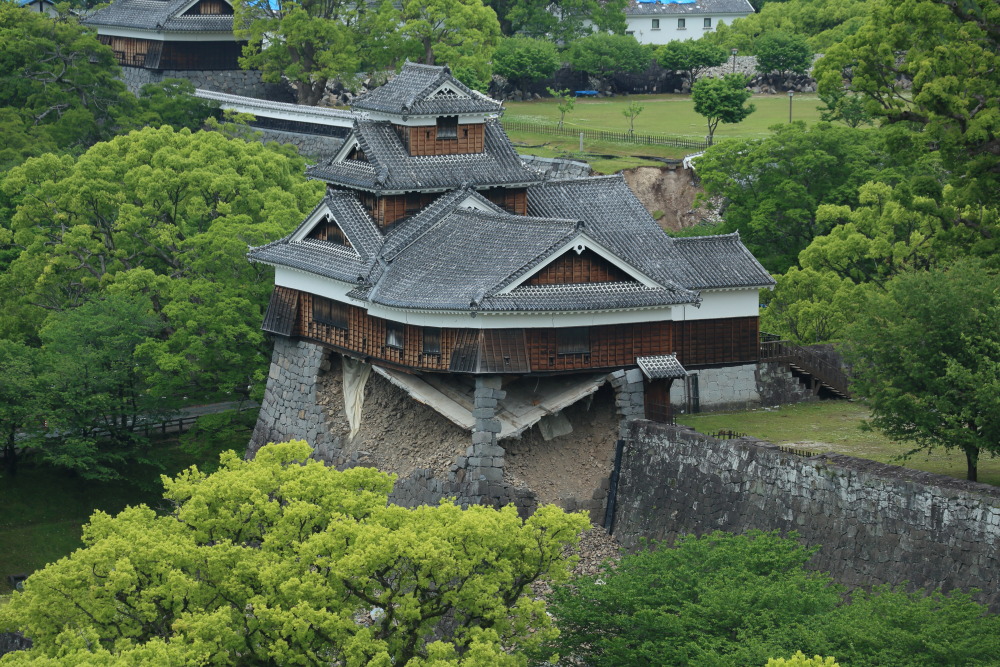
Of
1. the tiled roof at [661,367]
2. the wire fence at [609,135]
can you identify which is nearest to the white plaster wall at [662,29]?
the wire fence at [609,135]

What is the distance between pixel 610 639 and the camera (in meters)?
40.9

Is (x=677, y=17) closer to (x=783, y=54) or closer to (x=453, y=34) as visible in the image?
(x=783, y=54)

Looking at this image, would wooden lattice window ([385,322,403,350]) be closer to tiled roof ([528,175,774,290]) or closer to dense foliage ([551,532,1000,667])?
tiled roof ([528,175,774,290])

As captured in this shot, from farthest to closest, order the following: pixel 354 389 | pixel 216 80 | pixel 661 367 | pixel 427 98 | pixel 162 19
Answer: pixel 216 80 → pixel 162 19 → pixel 354 389 → pixel 427 98 → pixel 661 367

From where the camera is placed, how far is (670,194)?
280ft

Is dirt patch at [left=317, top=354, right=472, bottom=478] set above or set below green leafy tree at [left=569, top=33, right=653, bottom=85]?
below

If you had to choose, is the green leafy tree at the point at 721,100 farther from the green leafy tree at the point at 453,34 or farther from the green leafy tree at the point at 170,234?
the green leafy tree at the point at 170,234

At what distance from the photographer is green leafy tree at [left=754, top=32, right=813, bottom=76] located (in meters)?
108

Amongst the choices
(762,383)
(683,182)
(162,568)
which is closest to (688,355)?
(762,383)

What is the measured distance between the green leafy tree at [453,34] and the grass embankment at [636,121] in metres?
4.16

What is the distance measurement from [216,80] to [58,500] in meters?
43.0

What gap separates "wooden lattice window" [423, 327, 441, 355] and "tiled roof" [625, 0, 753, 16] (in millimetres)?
73376

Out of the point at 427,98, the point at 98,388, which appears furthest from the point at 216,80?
the point at 427,98

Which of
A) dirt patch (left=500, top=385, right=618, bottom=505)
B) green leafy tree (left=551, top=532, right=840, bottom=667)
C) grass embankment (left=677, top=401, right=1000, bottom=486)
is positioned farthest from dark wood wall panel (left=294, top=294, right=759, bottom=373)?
green leafy tree (left=551, top=532, right=840, bottom=667)
